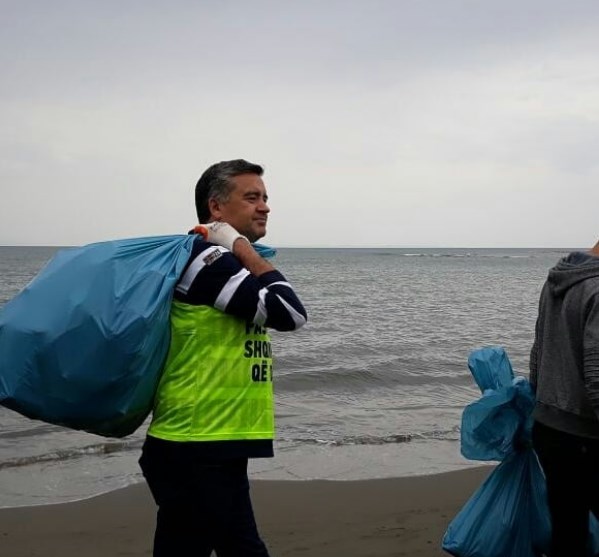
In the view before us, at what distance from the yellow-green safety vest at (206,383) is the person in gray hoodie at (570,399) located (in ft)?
3.47

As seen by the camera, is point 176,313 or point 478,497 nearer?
point 176,313

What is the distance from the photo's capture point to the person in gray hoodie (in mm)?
2465

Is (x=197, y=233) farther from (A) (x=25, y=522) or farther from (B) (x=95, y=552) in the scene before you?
(A) (x=25, y=522)

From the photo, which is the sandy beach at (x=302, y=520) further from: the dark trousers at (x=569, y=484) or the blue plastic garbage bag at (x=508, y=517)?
the dark trousers at (x=569, y=484)

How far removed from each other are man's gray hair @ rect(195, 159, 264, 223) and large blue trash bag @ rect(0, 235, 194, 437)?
0.32 meters

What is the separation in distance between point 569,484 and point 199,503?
129cm

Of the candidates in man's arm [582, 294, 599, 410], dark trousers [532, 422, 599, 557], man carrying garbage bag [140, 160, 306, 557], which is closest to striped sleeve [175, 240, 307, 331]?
man carrying garbage bag [140, 160, 306, 557]

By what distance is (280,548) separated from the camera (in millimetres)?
4211

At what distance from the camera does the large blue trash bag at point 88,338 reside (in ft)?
6.72

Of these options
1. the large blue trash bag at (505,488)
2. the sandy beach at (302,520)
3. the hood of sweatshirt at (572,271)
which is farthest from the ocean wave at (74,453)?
the hood of sweatshirt at (572,271)

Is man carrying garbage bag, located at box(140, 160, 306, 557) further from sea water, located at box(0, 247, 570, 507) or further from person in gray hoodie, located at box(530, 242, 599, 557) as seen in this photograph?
sea water, located at box(0, 247, 570, 507)

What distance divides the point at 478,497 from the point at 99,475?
3.63m

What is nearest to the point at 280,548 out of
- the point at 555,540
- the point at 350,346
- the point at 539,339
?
the point at 555,540

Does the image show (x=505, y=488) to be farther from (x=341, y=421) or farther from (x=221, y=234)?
(x=341, y=421)
